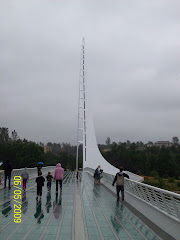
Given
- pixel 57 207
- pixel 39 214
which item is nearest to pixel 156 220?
pixel 39 214

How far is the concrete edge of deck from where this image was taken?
15.2 feet

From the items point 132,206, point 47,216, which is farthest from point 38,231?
point 132,206

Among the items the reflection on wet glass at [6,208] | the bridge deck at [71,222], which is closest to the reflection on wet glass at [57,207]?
the bridge deck at [71,222]

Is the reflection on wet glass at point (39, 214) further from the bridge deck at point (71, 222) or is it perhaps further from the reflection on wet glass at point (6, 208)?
the reflection on wet glass at point (6, 208)

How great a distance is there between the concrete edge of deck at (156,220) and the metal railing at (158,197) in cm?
9

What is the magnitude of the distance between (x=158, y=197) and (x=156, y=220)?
0.75 m

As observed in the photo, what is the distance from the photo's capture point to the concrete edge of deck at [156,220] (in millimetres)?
4632

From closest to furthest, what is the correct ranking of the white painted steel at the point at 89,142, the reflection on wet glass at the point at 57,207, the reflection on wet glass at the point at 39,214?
the reflection on wet glass at the point at 39,214
the reflection on wet glass at the point at 57,207
the white painted steel at the point at 89,142

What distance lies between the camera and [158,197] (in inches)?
244

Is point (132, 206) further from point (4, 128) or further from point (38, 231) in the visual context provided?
point (4, 128)

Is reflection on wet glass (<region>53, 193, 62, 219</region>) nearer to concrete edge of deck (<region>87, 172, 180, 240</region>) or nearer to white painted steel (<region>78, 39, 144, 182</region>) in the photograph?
concrete edge of deck (<region>87, 172, 180, 240</region>)

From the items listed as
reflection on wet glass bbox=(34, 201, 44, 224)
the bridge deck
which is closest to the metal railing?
the bridge deck

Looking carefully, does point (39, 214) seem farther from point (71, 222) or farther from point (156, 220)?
point (156, 220)

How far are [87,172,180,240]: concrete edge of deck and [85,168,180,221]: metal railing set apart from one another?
94mm
